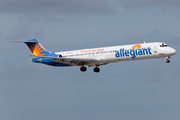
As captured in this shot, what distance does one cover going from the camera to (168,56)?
6512 cm

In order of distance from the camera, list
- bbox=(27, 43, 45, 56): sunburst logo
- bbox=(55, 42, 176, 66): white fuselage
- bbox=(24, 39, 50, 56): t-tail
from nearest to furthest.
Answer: bbox=(55, 42, 176, 66): white fuselage, bbox=(24, 39, 50, 56): t-tail, bbox=(27, 43, 45, 56): sunburst logo

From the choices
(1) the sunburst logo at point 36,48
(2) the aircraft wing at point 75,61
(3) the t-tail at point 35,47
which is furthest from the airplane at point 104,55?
(1) the sunburst logo at point 36,48

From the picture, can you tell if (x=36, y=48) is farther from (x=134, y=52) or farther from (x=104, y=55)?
(x=134, y=52)

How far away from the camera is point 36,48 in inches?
2995

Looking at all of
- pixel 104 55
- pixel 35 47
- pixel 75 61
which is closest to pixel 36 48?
pixel 35 47

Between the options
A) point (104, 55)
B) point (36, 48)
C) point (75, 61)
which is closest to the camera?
point (104, 55)

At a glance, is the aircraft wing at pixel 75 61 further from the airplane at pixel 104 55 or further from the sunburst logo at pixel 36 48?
the sunburst logo at pixel 36 48

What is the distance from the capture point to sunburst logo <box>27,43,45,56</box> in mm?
75812

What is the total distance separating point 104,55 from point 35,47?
15.7 meters

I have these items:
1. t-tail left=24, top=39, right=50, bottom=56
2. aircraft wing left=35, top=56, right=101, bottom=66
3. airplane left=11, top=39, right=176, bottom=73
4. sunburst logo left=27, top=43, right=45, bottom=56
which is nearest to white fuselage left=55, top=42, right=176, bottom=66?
airplane left=11, top=39, right=176, bottom=73

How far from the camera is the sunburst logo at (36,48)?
75812mm

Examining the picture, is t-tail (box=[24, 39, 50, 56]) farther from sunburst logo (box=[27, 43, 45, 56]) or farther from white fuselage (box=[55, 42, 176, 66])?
white fuselage (box=[55, 42, 176, 66])

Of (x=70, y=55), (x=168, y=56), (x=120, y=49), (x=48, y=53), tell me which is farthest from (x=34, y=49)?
(x=168, y=56)

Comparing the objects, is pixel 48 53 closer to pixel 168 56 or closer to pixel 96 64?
pixel 96 64
